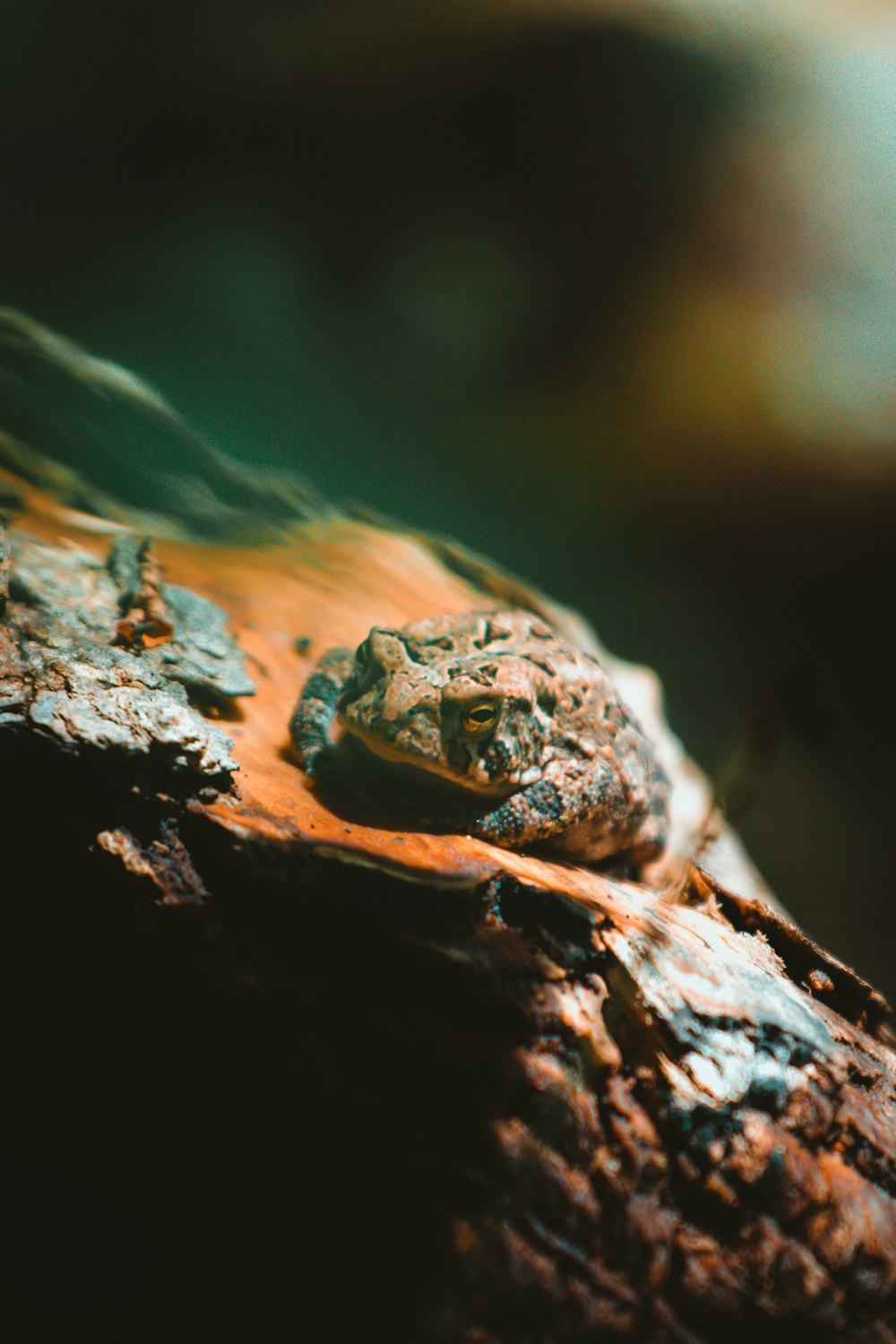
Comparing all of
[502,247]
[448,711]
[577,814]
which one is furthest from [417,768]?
[502,247]

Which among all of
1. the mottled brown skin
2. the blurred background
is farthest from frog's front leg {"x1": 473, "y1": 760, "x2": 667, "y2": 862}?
the blurred background

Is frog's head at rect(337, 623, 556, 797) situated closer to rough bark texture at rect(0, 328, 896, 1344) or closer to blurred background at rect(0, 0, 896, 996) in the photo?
rough bark texture at rect(0, 328, 896, 1344)

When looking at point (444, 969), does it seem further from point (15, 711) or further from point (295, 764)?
point (15, 711)

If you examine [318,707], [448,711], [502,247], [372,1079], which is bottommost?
[372,1079]

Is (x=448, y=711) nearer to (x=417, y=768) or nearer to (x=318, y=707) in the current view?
(x=417, y=768)

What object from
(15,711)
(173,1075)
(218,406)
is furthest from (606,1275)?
→ (218,406)

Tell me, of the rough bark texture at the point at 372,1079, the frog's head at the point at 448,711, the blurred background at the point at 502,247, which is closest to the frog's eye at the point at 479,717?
the frog's head at the point at 448,711
